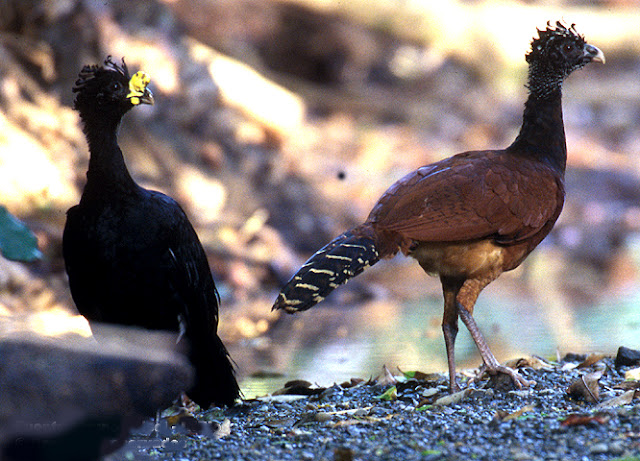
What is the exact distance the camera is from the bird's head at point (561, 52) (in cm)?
479

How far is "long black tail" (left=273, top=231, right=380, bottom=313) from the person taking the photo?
12.8 feet

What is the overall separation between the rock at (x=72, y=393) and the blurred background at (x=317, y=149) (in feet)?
1.65

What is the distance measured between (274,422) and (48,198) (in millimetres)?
3982

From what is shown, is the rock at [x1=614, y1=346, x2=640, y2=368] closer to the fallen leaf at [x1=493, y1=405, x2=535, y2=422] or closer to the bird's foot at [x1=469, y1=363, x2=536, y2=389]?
the bird's foot at [x1=469, y1=363, x2=536, y2=389]

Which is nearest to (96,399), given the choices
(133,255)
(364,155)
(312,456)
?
(312,456)

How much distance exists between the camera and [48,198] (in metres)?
7.16

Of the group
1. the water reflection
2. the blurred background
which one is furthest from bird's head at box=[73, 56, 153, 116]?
the water reflection

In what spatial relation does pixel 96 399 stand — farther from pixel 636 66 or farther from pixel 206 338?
pixel 636 66

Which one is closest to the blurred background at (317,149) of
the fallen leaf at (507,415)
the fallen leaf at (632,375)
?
the fallen leaf at (632,375)

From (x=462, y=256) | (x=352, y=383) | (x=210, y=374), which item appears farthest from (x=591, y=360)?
(x=210, y=374)

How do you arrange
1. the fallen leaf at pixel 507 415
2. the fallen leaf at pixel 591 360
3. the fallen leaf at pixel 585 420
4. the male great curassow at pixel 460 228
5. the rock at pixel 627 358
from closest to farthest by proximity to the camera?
the fallen leaf at pixel 585 420 < the fallen leaf at pixel 507 415 < the male great curassow at pixel 460 228 < the rock at pixel 627 358 < the fallen leaf at pixel 591 360

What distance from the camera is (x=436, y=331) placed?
6504mm

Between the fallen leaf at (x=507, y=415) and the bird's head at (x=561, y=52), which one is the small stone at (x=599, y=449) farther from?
the bird's head at (x=561, y=52)

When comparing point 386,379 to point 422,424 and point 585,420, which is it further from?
point 585,420
